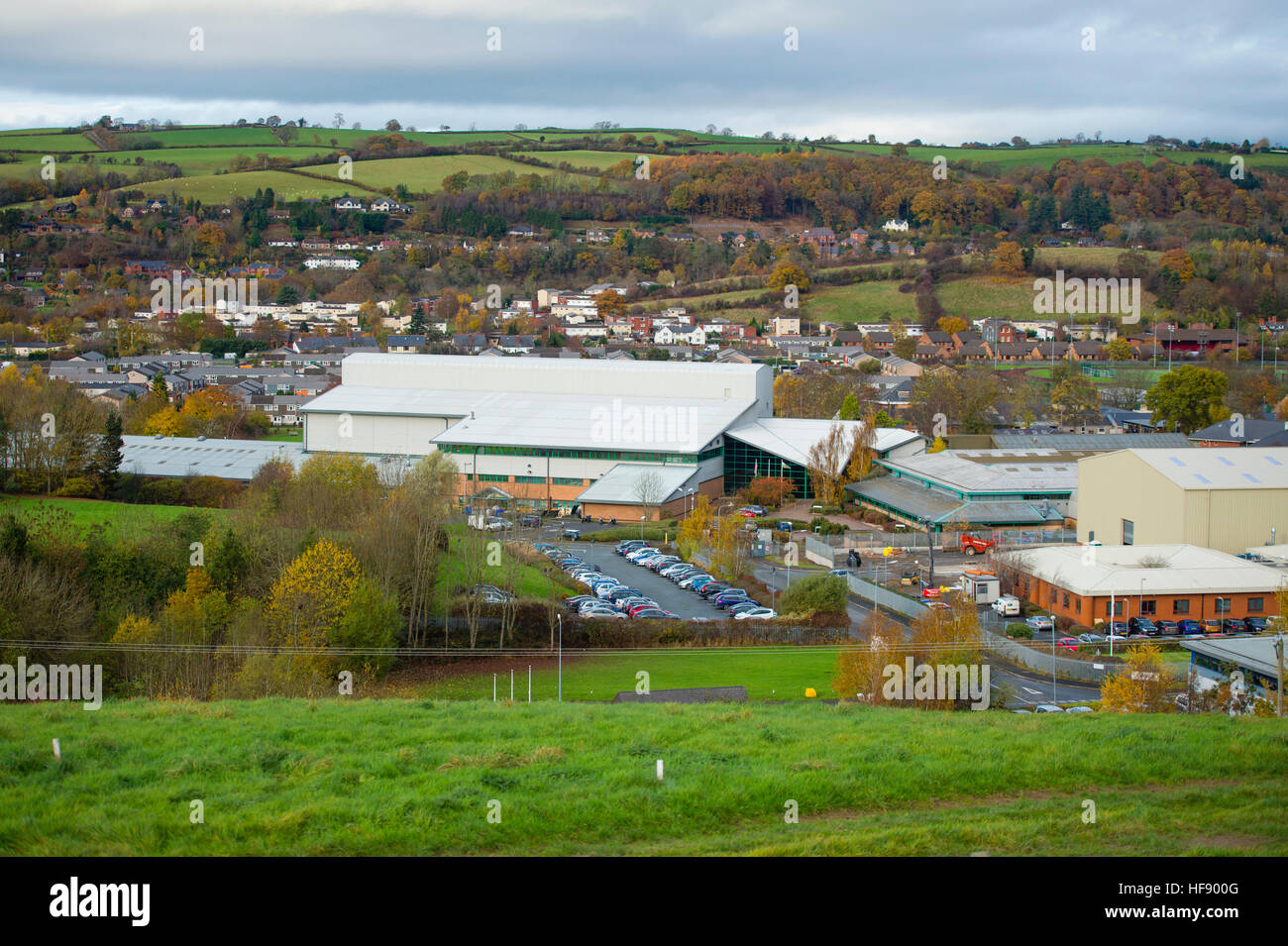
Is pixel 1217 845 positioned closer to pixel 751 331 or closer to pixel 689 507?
pixel 689 507

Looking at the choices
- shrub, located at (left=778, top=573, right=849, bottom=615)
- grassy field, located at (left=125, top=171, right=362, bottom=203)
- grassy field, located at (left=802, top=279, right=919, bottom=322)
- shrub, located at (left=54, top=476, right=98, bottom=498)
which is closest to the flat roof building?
shrub, located at (left=778, top=573, right=849, bottom=615)

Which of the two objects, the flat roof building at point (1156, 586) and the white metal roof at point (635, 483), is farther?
the white metal roof at point (635, 483)

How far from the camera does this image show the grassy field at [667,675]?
20.0 metres

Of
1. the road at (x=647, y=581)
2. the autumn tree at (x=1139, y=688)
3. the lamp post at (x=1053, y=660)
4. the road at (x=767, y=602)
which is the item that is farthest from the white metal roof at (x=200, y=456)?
the autumn tree at (x=1139, y=688)

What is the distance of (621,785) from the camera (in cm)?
803

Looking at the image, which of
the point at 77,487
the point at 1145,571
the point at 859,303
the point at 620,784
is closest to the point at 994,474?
the point at 1145,571

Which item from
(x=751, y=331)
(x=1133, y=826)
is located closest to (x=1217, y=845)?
(x=1133, y=826)

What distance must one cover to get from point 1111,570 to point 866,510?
13.6 metres

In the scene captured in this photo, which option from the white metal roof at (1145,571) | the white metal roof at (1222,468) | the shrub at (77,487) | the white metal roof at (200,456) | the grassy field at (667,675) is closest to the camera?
the grassy field at (667,675)

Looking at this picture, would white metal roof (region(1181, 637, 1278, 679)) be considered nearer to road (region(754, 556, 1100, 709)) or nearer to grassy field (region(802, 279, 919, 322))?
road (region(754, 556, 1100, 709))

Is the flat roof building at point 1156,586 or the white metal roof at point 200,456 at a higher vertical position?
the white metal roof at point 200,456

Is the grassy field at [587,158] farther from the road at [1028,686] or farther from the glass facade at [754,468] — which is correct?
the road at [1028,686]

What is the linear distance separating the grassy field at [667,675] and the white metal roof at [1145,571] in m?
6.00

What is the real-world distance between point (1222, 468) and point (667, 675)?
16.6m
